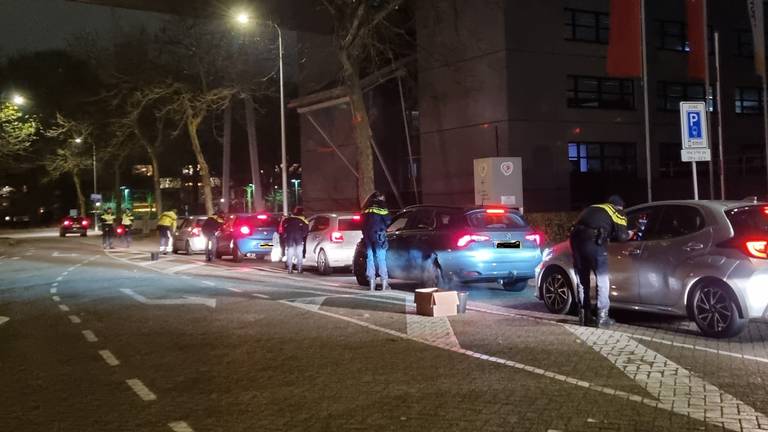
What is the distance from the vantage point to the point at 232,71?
35.8 metres

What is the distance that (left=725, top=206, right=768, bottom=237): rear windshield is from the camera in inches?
336

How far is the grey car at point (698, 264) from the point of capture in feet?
27.3

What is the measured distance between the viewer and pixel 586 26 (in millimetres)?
31594

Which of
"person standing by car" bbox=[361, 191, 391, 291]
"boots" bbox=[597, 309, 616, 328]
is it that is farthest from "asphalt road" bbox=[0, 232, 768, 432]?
"person standing by car" bbox=[361, 191, 391, 291]

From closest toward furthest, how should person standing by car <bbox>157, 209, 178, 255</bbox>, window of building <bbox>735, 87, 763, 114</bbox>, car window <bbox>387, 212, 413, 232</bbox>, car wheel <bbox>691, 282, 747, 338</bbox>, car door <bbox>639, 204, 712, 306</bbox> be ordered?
car wheel <bbox>691, 282, 747, 338</bbox>
car door <bbox>639, 204, 712, 306</bbox>
car window <bbox>387, 212, 413, 232</bbox>
person standing by car <bbox>157, 209, 178, 255</bbox>
window of building <bbox>735, 87, 763, 114</bbox>

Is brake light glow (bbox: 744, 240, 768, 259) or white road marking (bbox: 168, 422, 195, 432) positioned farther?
brake light glow (bbox: 744, 240, 768, 259)

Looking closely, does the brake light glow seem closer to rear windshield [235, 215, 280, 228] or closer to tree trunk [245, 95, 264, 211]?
rear windshield [235, 215, 280, 228]

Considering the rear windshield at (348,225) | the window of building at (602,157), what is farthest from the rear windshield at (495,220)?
the window of building at (602,157)

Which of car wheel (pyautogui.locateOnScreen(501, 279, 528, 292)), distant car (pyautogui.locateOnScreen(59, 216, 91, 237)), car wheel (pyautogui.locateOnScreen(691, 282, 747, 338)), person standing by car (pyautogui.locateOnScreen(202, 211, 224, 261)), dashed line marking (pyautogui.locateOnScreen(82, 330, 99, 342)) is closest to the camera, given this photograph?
car wheel (pyautogui.locateOnScreen(691, 282, 747, 338))

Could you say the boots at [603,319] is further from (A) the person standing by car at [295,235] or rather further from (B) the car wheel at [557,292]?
(A) the person standing by car at [295,235]

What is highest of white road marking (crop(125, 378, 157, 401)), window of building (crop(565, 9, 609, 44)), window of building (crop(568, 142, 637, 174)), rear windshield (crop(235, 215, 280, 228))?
window of building (crop(565, 9, 609, 44))

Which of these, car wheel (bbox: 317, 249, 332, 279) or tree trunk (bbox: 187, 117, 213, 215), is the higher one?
tree trunk (bbox: 187, 117, 213, 215)

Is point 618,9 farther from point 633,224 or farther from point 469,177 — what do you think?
point 633,224

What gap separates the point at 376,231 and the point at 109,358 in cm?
616
